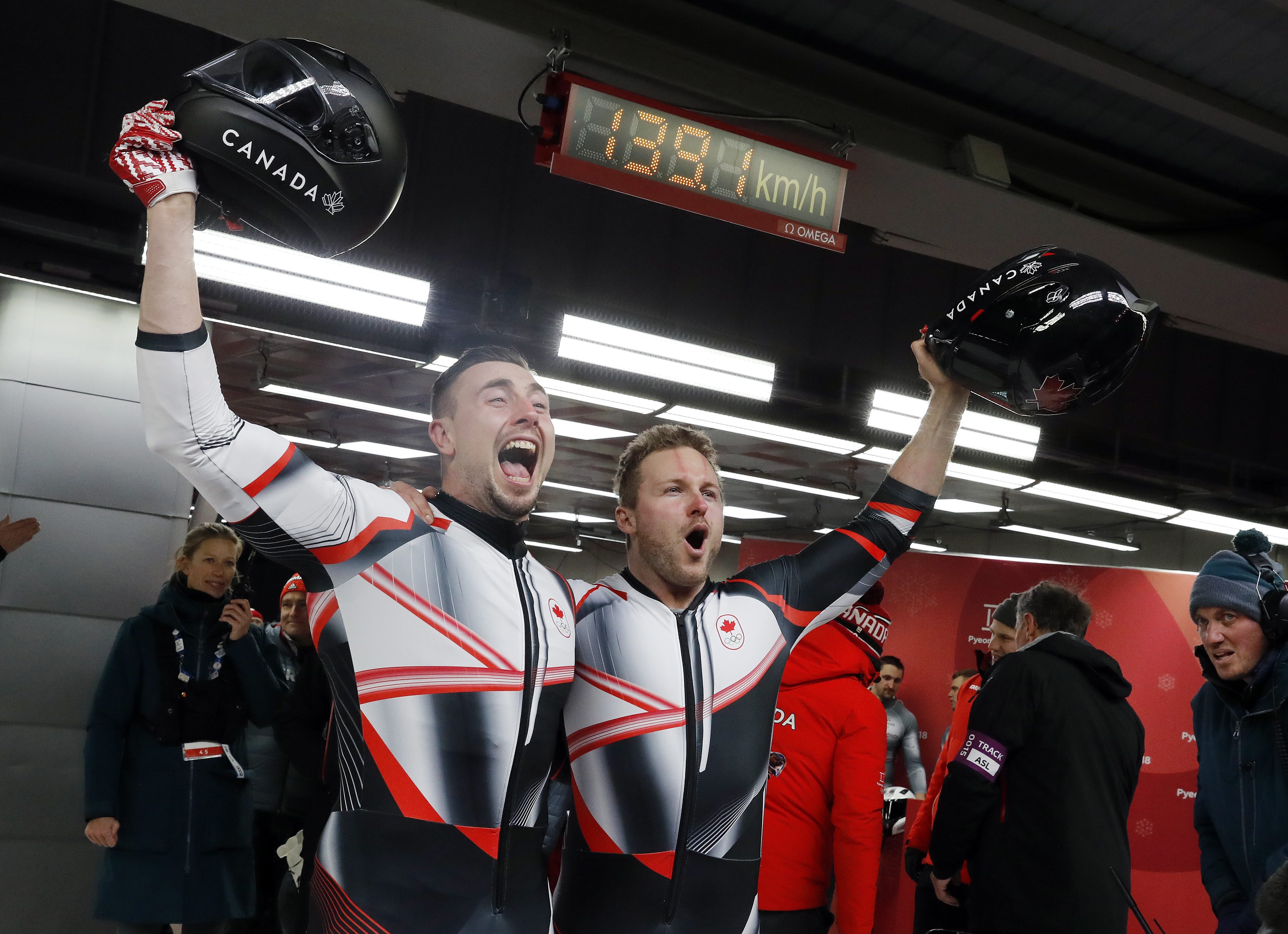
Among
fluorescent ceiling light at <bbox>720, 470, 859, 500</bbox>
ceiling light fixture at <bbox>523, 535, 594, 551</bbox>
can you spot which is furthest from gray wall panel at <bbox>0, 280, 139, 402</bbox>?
ceiling light fixture at <bbox>523, 535, 594, 551</bbox>

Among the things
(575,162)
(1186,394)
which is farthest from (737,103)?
(1186,394)

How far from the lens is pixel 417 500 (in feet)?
6.71

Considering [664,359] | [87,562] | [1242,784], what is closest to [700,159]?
[664,359]

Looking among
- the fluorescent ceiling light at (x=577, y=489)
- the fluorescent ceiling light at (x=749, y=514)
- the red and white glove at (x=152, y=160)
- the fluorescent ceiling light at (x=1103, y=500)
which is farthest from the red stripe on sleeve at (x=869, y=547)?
the fluorescent ceiling light at (x=749, y=514)

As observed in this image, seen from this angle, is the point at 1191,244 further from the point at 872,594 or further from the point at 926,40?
the point at 872,594

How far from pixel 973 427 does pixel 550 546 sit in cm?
1277

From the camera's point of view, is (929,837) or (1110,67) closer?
(929,837)

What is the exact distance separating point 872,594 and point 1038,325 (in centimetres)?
175

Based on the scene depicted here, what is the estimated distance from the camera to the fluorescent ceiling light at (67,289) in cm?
412

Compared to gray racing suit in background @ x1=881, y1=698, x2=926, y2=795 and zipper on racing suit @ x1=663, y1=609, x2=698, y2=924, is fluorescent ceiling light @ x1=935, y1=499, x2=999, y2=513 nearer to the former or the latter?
gray racing suit in background @ x1=881, y1=698, x2=926, y2=795

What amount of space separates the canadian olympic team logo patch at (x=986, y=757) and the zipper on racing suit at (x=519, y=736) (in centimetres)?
180

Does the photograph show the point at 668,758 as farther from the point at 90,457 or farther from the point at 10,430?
the point at 10,430

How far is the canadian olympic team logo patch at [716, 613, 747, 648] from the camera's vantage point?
7.36ft

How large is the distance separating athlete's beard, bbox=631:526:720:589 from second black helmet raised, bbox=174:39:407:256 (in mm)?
869
